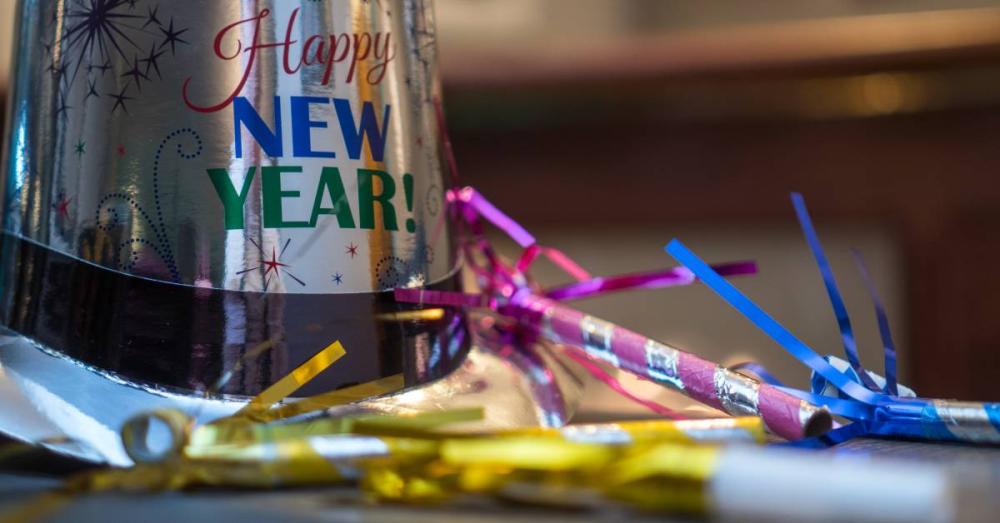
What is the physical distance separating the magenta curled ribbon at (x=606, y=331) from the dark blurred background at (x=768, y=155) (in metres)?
0.70

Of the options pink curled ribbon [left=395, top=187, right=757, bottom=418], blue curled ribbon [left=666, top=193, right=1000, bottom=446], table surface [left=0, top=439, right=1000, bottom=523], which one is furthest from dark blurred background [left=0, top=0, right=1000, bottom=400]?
table surface [left=0, top=439, right=1000, bottom=523]

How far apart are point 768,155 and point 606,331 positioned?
94 centimetres

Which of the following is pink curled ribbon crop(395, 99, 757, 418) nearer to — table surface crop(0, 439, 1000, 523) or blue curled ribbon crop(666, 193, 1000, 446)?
blue curled ribbon crop(666, 193, 1000, 446)

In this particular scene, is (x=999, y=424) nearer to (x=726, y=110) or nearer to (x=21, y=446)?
(x=21, y=446)

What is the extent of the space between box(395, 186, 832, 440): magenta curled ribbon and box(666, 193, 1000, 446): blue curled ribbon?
0.01 meters

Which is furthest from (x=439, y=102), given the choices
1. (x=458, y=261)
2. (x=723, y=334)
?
(x=723, y=334)

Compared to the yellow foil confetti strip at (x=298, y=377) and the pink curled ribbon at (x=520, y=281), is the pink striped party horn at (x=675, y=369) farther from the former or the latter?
the yellow foil confetti strip at (x=298, y=377)

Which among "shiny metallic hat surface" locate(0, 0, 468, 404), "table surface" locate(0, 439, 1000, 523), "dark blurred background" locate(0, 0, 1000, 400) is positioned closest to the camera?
"table surface" locate(0, 439, 1000, 523)

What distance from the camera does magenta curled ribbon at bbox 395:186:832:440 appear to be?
293 millimetres

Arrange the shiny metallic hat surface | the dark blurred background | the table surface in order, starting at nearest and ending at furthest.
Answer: the table surface < the shiny metallic hat surface < the dark blurred background

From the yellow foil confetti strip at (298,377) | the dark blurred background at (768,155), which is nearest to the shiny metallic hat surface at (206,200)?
the yellow foil confetti strip at (298,377)

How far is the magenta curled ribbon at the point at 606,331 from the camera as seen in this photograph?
0.29 meters

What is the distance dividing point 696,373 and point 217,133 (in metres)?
0.17

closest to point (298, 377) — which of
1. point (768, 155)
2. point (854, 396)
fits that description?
point (854, 396)
